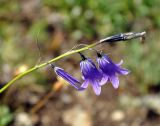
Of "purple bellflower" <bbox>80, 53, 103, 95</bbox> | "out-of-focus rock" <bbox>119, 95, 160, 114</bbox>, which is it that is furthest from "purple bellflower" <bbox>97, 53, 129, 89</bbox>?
"out-of-focus rock" <bbox>119, 95, 160, 114</bbox>

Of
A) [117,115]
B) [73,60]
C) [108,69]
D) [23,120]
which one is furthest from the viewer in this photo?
[73,60]

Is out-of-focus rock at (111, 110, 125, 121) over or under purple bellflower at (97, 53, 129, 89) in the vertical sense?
over

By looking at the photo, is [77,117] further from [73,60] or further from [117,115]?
[73,60]

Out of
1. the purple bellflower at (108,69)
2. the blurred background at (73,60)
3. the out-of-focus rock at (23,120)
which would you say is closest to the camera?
the purple bellflower at (108,69)

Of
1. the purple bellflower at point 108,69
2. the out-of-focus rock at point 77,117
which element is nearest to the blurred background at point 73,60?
the out-of-focus rock at point 77,117

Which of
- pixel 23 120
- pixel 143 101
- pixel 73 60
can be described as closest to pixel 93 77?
pixel 23 120

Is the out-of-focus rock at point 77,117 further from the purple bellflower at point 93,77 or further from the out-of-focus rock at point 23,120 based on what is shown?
the purple bellflower at point 93,77

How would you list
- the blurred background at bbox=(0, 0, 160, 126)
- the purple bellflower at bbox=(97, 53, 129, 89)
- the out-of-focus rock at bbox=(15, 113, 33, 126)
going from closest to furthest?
the purple bellflower at bbox=(97, 53, 129, 89) < the out-of-focus rock at bbox=(15, 113, 33, 126) < the blurred background at bbox=(0, 0, 160, 126)

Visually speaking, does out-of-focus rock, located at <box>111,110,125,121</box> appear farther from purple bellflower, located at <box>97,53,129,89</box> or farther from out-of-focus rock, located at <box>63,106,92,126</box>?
purple bellflower, located at <box>97,53,129,89</box>
